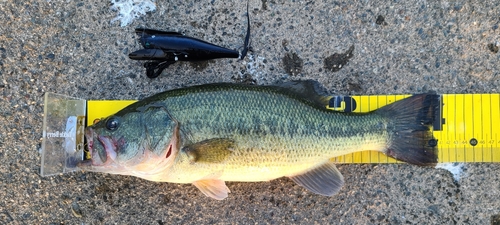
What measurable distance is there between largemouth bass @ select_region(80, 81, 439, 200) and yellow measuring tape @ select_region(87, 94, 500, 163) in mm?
173

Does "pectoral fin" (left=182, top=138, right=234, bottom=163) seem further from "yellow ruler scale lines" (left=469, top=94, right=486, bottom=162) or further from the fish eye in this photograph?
"yellow ruler scale lines" (left=469, top=94, right=486, bottom=162)

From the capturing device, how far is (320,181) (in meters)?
2.68

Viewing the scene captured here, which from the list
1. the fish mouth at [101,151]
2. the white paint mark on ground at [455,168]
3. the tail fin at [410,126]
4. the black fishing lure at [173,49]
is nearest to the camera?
the fish mouth at [101,151]

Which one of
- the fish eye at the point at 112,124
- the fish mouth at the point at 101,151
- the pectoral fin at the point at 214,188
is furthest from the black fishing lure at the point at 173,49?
the pectoral fin at the point at 214,188

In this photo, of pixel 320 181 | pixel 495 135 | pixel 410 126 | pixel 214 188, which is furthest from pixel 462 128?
pixel 214 188

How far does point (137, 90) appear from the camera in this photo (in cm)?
300

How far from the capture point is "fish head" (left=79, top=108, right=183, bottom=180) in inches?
92.7

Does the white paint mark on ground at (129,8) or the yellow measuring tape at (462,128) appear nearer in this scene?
the yellow measuring tape at (462,128)

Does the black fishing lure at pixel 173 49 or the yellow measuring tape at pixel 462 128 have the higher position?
the black fishing lure at pixel 173 49

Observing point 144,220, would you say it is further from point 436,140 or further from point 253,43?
point 436,140

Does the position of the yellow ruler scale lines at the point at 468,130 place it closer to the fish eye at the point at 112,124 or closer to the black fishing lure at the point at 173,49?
the black fishing lure at the point at 173,49

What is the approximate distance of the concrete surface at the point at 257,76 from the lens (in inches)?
114

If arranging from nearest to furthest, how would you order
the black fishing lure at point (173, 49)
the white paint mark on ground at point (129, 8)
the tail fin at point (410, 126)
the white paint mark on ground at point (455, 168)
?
1. the tail fin at point (410, 126)
2. the black fishing lure at point (173, 49)
3. the white paint mark on ground at point (455, 168)
4. the white paint mark on ground at point (129, 8)

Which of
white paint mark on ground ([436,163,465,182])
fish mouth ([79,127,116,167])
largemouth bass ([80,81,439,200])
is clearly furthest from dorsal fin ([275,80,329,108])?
fish mouth ([79,127,116,167])
